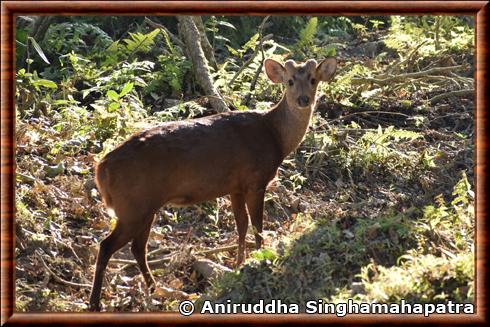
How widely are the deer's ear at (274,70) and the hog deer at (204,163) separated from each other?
0.04 ft

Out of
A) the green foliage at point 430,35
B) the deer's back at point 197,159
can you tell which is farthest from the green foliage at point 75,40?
the green foliage at point 430,35

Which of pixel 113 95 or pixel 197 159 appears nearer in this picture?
pixel 197 159

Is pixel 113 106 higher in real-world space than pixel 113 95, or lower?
lower

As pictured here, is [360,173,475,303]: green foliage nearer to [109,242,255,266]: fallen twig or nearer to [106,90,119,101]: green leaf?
[109,242,255,266]: fallen twig

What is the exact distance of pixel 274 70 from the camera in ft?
31.2

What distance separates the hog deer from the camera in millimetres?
7762

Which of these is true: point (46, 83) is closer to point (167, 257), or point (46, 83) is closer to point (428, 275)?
point (167, 257)

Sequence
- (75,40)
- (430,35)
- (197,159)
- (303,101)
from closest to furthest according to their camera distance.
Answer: (197,159)
(303,101)
(75,40)
(430,35)

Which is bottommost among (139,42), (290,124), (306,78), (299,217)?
(299,217)

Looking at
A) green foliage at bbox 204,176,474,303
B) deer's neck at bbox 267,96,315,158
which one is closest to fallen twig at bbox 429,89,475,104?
deer's neck at bbox 267,96,315,158

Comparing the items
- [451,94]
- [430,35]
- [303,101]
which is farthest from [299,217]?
[430,35]

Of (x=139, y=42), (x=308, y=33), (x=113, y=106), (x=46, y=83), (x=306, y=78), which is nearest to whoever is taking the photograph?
(x=306, y=78)

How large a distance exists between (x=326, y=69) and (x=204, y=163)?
185 cm

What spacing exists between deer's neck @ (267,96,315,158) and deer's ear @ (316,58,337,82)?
0.30 metres
